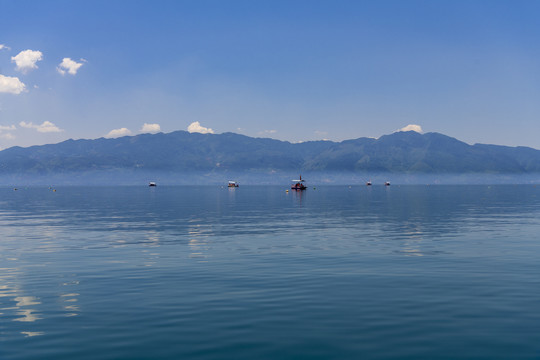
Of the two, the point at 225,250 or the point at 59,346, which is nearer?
the point at 59,346

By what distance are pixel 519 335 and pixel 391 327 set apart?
16.1ft

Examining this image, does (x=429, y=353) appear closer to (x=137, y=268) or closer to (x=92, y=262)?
(x=137, y=268)

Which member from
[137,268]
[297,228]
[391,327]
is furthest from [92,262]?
[297,228]

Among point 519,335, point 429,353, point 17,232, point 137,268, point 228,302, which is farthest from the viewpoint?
point 17,232

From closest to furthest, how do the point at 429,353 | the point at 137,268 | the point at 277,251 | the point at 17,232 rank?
the point at 429,353
the point at 137,268
the point at 277,251
the point at 17,232

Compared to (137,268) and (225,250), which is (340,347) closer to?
(137,268)

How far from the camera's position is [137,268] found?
37.4 metres

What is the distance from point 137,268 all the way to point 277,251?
1311 cm

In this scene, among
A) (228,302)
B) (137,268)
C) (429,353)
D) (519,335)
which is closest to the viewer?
(429,353)

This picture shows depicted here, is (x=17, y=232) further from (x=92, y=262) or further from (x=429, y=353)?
(x=429, y=353)

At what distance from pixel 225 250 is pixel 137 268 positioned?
11.1 m

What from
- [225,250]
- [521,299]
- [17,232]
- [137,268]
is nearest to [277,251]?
[225,250]

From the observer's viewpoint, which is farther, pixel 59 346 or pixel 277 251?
pixel 277 251

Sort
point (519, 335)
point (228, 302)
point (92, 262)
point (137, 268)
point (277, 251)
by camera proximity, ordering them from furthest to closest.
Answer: point (277, 251), point (92, 262), point (137, 268), point (228, 302), point (519, 335)
